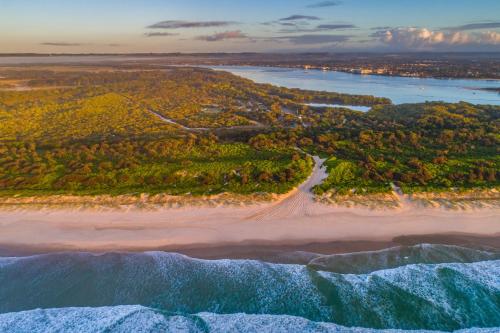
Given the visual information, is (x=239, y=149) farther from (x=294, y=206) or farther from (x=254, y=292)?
(x=254, y=292)

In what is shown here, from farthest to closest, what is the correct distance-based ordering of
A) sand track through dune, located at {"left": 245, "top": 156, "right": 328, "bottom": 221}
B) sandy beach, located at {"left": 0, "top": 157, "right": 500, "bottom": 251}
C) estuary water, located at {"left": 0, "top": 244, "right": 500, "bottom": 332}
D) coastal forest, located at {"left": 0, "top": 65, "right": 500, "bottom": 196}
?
1. coastal forest, located at {"left": 0, "top": 65, "right": 500, "bottom": 196}
2. sand track through dune, located at {"left": 245, "top": 156, "right": 328, "bottom": 221}
3. sandy beach, located at {"left": 0, "top": 157, "right": 500, "bottom": 251}
4. estuary water, located at {"left": 0, "top": 244, "right": 500, "bottom": 332}

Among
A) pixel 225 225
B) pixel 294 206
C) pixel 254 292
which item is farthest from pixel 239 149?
pixel 254 292

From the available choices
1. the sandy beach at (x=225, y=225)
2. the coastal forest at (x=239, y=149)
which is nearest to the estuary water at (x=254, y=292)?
the sandy beach at (x=225, y=225)

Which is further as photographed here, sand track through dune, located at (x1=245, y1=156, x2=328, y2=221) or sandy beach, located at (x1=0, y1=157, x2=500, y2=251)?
sand track through dune, located at (x1=245, y1=156, x2=328, y2=221)

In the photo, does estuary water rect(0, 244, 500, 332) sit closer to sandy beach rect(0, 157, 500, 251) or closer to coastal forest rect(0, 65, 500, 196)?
sandy beach rect(0, 157, 500, 251)

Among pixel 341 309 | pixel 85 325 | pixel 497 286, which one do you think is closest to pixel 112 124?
pixel 85 325

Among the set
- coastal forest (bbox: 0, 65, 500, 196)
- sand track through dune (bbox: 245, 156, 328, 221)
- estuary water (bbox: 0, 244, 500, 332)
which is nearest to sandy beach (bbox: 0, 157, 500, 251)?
sand track through dune (bbox: 245, 156, 328, 221)

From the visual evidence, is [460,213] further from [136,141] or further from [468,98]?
[468,98]
